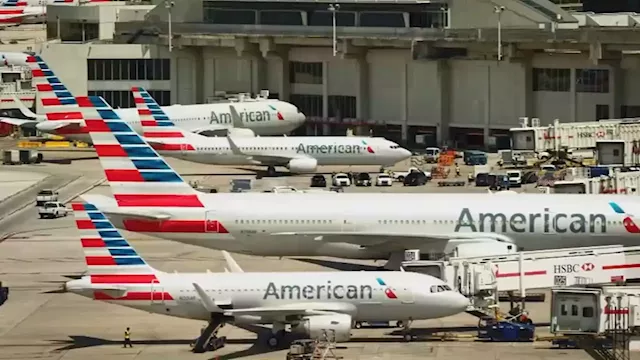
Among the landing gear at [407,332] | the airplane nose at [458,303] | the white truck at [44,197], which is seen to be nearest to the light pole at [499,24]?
the white truck at [44,197]

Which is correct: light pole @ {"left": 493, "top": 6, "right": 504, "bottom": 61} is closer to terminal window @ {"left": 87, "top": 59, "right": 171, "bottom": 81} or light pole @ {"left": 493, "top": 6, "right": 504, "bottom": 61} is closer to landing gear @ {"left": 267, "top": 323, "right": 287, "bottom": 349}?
terminal window @ {"left": 87, "top": 59, "right": 171, "bottom": 81}

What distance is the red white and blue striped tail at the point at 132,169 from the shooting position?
247 ft

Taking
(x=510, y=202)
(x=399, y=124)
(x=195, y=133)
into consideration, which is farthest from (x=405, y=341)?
(x=399, y=124)

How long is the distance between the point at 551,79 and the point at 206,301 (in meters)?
74.9

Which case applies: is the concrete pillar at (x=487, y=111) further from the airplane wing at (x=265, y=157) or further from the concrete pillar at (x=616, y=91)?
the airplane wing at (x=265, y=157)

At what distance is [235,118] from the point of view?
13338 centimetres

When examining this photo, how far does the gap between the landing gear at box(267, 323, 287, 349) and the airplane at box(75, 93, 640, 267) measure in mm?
13021

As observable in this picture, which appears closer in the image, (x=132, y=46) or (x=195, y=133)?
(x=195, y=133)

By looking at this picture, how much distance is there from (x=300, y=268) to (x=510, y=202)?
427 inches

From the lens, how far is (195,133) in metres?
130

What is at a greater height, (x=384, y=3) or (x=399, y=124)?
(x=384, y=3)

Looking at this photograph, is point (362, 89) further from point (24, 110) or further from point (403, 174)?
point (24, 110)

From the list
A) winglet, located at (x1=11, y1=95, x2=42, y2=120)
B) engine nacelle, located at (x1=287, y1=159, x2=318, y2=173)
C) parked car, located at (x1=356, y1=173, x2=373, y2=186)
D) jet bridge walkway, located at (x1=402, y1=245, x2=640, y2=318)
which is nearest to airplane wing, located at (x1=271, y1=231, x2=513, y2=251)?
jet bridge walkway, located at (x1=402, y1=245, x2=640, y2=318)

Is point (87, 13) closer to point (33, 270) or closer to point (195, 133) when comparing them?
point (195, 133)
